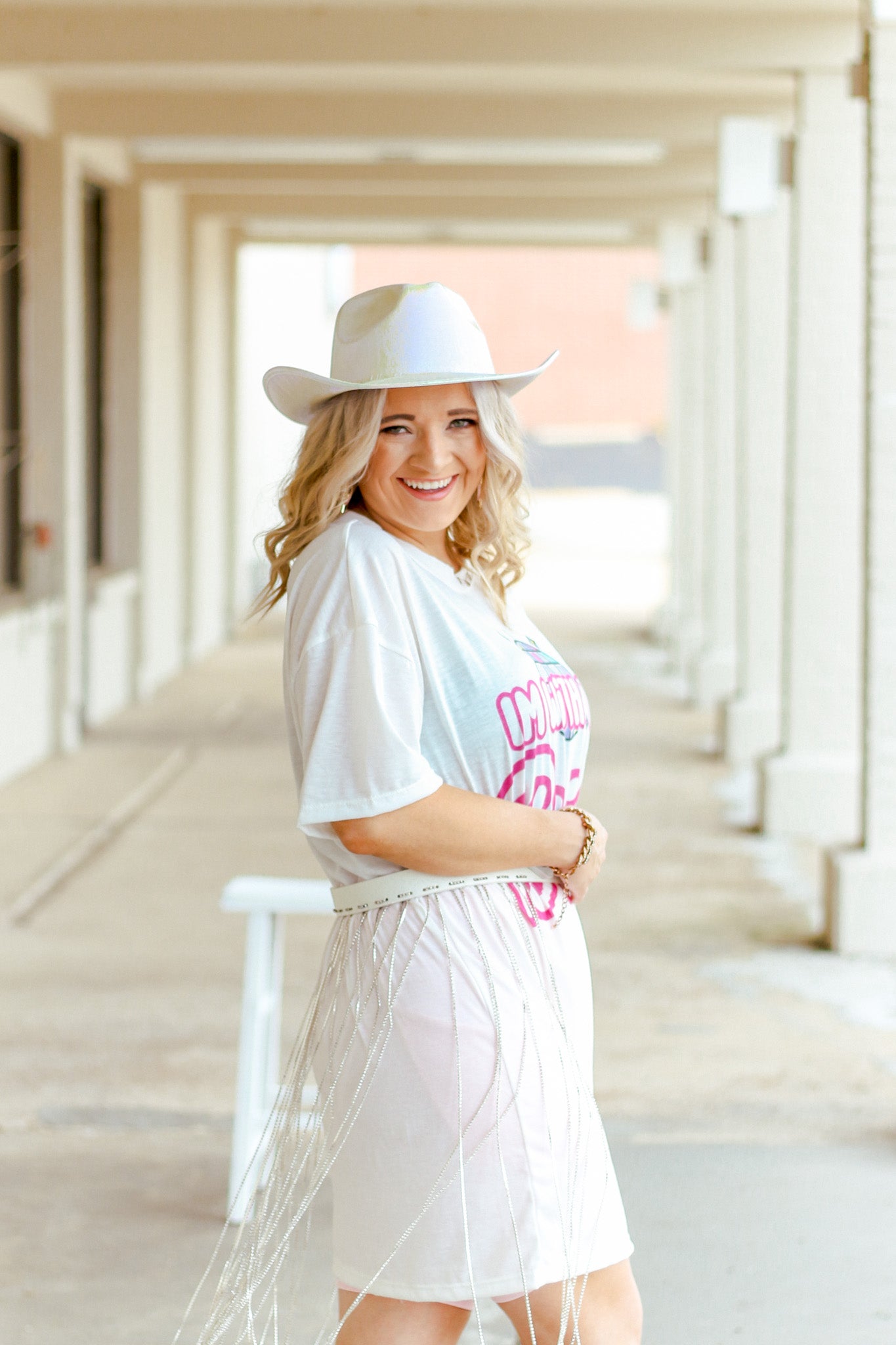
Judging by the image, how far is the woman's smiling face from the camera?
1.95 meters

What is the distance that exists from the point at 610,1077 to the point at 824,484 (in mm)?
3326

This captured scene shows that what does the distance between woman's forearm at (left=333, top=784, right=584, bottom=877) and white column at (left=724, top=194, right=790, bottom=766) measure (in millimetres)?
7075

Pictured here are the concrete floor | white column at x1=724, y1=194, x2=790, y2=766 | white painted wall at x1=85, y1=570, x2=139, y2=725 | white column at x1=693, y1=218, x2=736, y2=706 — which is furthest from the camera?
white column at x1=693, y1=218, x2=736, y2=706

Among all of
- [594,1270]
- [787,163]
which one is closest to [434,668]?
[594,1270]

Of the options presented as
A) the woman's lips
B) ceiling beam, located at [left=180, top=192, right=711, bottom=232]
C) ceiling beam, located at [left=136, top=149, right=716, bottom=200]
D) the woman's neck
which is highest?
ceiling beam, located at [left=180, top=192, right=711, bottom=232]

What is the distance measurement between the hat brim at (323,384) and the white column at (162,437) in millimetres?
9807

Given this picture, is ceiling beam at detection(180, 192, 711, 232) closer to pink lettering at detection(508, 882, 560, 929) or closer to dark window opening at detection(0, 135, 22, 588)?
dark window opening at detection(0, 135, 22, 588)

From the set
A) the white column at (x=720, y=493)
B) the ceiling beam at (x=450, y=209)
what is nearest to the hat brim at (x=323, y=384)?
the white column at (x=720, y=493)

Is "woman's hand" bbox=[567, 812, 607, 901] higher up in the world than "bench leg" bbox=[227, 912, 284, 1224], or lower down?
higher up

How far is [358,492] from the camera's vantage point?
6.59ft

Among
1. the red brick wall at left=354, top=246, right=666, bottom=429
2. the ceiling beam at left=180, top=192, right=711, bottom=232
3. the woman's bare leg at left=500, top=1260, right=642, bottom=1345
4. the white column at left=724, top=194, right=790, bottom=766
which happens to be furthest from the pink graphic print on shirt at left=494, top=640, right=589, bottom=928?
the red brick wall at left=354, top=246, right=666, bottom=429

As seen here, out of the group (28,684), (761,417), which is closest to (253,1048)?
(28,684)

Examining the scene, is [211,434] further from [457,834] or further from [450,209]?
[457,834]

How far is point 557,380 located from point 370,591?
123 feet
